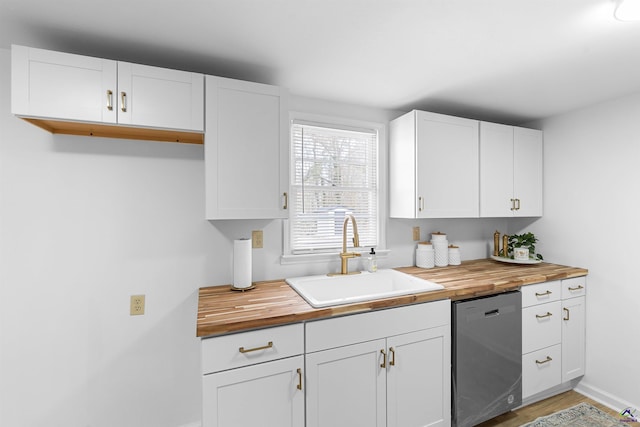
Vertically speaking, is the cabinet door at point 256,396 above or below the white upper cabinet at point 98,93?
below

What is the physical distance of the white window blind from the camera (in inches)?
89.4

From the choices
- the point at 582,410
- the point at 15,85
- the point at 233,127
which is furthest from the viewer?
the point at 582,410

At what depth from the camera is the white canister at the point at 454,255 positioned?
2.67 m

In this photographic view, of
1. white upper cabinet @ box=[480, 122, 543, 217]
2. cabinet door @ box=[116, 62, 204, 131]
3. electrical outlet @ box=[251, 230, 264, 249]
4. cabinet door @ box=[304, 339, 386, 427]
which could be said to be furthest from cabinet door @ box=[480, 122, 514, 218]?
cabinet door @ box=[116, 62, 204, 131]

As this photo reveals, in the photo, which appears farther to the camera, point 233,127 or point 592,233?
point 592,233

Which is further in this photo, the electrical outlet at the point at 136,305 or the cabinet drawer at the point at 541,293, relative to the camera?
the cabinet drawer at the point at 541,293

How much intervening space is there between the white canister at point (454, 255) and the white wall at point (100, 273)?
→ 1817mm

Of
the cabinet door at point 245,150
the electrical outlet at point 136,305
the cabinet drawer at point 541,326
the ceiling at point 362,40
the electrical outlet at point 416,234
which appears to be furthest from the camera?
the electrical outlet at point 416,234

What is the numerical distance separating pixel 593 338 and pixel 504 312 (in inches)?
42.3

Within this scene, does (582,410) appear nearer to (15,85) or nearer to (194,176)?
(194,176)

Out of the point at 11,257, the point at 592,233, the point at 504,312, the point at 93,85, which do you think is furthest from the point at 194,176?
the point at 592,233

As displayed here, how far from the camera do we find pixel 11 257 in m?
1.62

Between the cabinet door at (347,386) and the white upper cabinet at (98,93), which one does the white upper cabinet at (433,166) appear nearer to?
the cabinet door at (347,386)

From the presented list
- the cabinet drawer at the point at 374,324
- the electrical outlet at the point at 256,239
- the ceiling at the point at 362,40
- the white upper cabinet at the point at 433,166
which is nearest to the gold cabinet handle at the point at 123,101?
the ceiling at the point at 362,40
